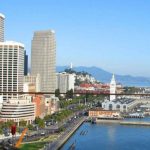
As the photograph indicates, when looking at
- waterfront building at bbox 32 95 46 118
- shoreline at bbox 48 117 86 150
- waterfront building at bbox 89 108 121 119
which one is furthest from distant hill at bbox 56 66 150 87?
shoreline at bbox 48 117 86 150

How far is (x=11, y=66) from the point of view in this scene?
17.5 metres

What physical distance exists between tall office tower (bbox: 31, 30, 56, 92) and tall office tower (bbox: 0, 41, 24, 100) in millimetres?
7858

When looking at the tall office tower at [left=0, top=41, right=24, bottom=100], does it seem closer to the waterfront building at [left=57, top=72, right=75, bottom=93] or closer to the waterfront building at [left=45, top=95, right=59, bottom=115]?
the waterfront building at [left=45, top=95, right=59, bottom=115]

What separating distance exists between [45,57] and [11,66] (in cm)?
860

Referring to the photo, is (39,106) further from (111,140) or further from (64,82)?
(64,82)

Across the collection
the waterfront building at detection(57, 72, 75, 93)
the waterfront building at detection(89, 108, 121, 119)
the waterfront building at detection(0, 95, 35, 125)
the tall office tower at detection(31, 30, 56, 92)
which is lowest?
the waterfront building at detection(89, 108, 121, 119)

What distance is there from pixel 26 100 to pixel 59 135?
328cm

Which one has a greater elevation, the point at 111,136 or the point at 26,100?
the point at 26,100

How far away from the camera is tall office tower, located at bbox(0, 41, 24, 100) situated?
17.2m

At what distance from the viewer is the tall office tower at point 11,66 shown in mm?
17156

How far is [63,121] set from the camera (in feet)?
53.1

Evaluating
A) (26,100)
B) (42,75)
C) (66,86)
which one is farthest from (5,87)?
(66,86)

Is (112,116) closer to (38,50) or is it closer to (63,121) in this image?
(63,121)

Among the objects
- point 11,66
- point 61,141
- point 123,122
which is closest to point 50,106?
point 11,66
